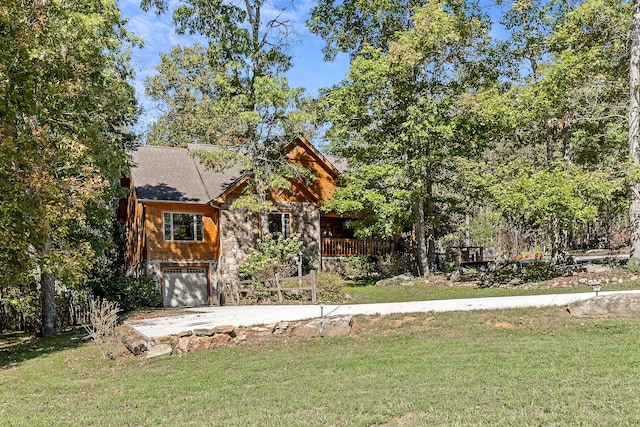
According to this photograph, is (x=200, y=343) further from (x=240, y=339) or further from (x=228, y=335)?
(x=240, y=339)

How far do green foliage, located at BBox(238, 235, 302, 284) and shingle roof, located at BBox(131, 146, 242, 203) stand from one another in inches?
137

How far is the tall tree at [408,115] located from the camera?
2148 cm

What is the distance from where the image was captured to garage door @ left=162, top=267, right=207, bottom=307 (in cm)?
2273

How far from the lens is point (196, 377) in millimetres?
8273

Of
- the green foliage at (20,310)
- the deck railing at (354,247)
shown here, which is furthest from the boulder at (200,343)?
the deck railing at (354,247)

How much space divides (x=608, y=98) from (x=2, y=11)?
879 inches

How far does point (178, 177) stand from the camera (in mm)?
24484

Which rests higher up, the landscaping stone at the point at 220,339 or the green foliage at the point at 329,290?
the green foliage at the point at 329,290

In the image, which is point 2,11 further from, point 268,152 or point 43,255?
point 268,152

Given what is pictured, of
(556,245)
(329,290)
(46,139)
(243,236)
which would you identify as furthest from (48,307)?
(556,245)

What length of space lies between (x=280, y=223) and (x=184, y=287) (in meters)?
5.57

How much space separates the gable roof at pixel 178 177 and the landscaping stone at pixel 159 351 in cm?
1252

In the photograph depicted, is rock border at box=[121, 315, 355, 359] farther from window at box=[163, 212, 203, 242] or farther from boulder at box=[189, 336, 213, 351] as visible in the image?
window at box=[163, 212, 203, 242]

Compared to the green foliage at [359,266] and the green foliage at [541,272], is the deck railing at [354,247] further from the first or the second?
the green foliage at [541,272]
